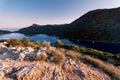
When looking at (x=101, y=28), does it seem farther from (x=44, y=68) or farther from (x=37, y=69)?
(x=37, y=69)

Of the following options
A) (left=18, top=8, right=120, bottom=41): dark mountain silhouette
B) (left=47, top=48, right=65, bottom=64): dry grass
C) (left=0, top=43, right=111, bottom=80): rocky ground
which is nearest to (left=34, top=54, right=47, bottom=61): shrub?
(left=0, top=43, right=111, bottom=80): rocky ground

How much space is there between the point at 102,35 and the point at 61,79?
7425 cm

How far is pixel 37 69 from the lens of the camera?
10.1 m

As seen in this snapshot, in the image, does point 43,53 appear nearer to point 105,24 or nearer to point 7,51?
point 7,51

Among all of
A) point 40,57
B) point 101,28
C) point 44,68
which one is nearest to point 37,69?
point 44,68

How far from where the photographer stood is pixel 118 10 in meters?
97.8

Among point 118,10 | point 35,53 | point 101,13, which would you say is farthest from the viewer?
point 101,13

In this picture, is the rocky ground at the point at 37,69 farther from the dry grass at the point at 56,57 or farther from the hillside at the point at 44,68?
the dry grass at the point at 56,57

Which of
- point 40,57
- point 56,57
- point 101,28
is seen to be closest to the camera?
point 40,57

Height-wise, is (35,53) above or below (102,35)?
above

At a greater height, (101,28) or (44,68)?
(44,68)

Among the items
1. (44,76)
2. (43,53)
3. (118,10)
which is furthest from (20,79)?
(118,10)

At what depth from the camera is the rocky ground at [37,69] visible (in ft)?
30.6

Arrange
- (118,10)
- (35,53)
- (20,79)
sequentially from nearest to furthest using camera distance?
(20,79)
(35,53)
(118,10)
